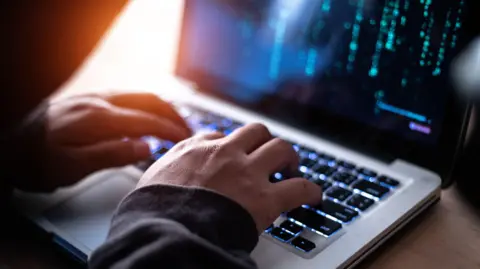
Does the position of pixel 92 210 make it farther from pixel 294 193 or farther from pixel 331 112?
pixel 331 112

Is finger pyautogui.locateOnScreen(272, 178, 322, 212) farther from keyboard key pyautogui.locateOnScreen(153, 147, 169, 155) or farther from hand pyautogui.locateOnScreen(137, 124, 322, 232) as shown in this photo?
keyboard key pyautogui.locateOnScreen(153, 147, 169, 155)

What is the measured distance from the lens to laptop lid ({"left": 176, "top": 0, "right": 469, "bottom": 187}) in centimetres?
68

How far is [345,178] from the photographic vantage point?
2.31 feet

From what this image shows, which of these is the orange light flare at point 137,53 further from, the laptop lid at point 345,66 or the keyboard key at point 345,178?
the keyboard key at point 345,178

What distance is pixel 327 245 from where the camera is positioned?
23.3 inches

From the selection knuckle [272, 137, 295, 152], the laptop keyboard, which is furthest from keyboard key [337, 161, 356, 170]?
knuckle [272, 137, 295, 152]

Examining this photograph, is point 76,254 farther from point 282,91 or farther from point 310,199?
point 282,91

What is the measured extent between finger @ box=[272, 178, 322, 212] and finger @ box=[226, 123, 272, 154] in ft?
0.19

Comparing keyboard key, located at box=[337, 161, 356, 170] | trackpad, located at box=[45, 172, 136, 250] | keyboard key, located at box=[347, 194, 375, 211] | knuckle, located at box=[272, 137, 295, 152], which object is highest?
knuckle, located at box=[272, 137, 295, 152]

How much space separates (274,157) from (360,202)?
0.11 metres

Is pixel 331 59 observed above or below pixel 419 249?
above

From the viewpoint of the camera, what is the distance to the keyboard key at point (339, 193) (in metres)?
0.67

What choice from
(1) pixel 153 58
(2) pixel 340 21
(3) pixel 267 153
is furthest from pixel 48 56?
(1) pixel 153 58

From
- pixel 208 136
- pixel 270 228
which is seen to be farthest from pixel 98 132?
pixel 270 228
